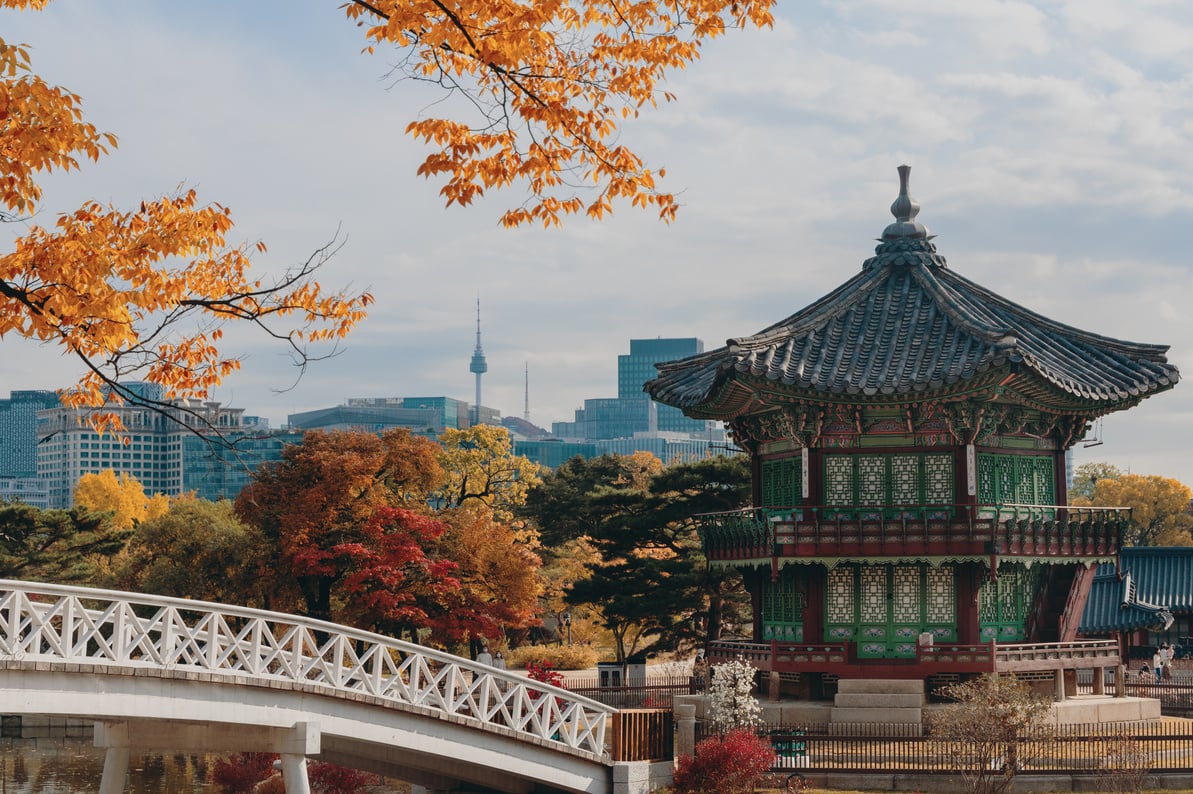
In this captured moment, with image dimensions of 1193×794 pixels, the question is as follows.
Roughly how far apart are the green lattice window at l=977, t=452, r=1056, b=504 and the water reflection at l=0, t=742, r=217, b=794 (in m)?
20.9

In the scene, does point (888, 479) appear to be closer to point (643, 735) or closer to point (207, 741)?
point (643, 735)

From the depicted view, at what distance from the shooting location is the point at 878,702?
36156mm

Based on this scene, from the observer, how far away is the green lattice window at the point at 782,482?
39.5 metres

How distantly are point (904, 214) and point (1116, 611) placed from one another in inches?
815

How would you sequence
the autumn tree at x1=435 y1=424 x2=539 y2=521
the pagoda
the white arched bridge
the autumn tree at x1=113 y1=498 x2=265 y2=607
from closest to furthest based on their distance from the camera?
the white arched bridge < the pagoda < the autumn tree at x1=113 y1=498 x2=265 y2=607 < the autumn tree at x1=435 y1=424 x2=539 y2=521

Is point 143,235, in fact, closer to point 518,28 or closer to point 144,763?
point 518,28

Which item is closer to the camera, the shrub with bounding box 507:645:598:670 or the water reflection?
the water reflection

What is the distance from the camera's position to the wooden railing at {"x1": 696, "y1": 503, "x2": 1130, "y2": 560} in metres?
36.5

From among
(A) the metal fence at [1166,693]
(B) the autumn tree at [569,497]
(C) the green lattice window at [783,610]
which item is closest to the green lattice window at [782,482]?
(C) the green lattice window at [783,610]

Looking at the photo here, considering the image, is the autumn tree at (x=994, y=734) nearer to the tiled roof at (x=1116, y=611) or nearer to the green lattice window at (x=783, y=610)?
the green lattice window at (x=783, y=610)

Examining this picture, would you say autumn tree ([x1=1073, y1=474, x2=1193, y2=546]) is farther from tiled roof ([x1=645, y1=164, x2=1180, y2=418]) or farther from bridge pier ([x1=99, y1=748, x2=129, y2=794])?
bridge pier ([x1=99, y1=748, x2=129, y2=794])

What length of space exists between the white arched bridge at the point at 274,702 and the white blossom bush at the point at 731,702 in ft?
12.2

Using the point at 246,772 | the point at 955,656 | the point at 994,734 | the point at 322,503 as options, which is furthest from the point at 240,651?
the point at 322,503

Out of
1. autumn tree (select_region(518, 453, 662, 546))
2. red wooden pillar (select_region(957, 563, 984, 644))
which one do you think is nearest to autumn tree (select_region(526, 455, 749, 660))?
autumn tree (select_region(518, 453, 662, 546))
